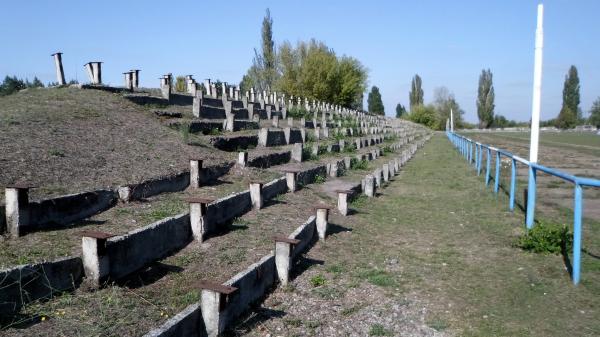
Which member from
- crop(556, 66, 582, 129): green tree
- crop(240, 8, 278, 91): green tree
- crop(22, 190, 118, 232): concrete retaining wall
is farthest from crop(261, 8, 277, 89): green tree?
crop(556, 66, 582, 129): green tree

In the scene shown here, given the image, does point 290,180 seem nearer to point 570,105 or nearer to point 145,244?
point 145,244

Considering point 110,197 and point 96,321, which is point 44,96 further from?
point 96,321

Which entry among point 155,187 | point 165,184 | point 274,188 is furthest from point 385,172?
point 155,187

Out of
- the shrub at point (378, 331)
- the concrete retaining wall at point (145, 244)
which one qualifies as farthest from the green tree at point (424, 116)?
the shrub at point (378, 331)

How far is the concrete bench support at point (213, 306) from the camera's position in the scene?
4.26 meters

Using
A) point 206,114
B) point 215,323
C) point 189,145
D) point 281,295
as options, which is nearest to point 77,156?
point 189,145

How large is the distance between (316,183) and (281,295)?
7.17 m

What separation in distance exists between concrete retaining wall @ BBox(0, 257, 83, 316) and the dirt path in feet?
5.27

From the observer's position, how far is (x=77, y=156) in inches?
323

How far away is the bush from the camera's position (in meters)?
7.49

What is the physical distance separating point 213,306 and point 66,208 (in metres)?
2.92

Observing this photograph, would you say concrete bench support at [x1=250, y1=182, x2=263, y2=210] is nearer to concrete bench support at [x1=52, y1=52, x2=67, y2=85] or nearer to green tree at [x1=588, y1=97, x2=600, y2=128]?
concrete bench support at [x1=52, y1=52, x2=67, y2=85]

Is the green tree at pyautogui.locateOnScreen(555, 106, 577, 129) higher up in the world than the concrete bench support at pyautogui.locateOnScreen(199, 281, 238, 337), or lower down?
higher up

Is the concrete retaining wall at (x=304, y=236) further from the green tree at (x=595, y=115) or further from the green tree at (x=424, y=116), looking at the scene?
the green tree at (x=595, y=115)
